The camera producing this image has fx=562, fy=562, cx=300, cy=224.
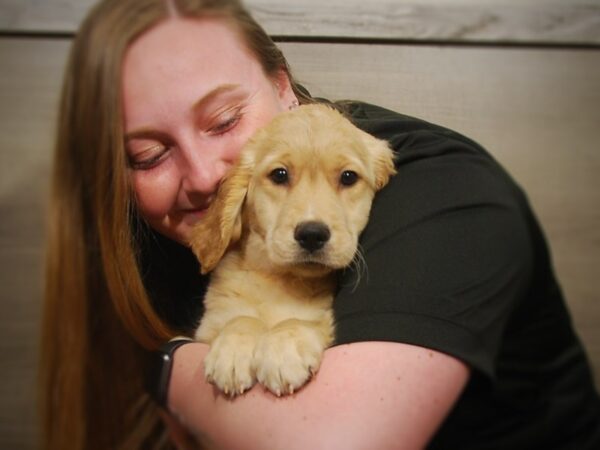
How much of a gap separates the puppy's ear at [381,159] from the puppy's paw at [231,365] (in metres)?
0.30

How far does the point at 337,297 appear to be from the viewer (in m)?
0.80

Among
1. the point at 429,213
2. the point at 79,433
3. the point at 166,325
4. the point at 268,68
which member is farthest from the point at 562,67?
the point at 79,433

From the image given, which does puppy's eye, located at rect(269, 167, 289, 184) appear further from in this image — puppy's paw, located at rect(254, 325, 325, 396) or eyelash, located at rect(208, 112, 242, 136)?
puppy's paw, located at rect(254, 325, 325, 396)

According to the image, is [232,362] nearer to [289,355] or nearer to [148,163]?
[289,355]

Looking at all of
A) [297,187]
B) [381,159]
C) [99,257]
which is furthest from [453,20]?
[99,257]

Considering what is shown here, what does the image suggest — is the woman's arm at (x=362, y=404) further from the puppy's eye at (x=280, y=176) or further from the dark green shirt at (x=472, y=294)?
the puppy's eye at (x=280, y=176)

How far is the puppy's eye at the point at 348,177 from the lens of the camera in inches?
34.3

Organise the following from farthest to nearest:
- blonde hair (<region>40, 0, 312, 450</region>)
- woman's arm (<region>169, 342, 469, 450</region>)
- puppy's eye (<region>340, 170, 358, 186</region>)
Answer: puppy's eye (<region>340, 170, 358, 186</region>) → blonde hair (<region>40, 0, 312, 450</region>) → woman's arm (<region>169, 342, 469, 450</region>)

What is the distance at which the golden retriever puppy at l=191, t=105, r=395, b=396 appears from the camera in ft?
2.56

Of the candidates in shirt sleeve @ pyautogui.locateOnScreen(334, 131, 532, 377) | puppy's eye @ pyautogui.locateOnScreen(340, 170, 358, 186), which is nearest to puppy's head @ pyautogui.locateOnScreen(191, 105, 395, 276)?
puppy's eye @ pyautogui.locateOnScreen(340, 170, 358, 186)

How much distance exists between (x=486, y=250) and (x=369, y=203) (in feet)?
0.65

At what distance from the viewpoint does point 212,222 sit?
890 millimetres

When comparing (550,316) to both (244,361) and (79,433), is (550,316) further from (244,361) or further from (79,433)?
(79,433)

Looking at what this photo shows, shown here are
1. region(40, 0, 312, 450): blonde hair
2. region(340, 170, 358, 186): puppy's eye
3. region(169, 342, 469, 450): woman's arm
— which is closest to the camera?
region(169, 342, 469, 450): woman's arm
